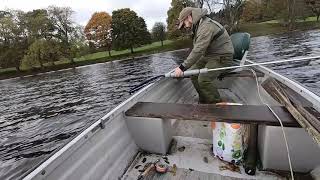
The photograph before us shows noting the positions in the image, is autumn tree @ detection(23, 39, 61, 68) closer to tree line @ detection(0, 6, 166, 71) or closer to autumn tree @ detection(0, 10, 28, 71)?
tree line @ detection(0, 6, 166, 71)

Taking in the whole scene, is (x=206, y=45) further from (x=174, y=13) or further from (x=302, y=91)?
(x=174, y=13)

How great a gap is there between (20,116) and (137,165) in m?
13.0

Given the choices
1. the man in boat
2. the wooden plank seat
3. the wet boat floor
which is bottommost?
the wet boat floor

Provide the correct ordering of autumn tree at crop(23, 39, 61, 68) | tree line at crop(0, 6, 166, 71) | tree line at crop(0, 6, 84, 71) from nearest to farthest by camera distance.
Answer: autumn tree at crop(23, 39, 61, 68), tree line at crop(0, 6, 84, 71), tree line at crop(0, 6, 166, 71)

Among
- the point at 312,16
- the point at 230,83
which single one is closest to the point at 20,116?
the point at 230,83

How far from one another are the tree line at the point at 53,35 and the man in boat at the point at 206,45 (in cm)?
4843

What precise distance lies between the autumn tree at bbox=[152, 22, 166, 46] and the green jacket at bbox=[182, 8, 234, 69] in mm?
60170

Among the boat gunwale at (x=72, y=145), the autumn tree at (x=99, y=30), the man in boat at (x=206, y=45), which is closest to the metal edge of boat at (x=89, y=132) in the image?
the boat gunwale at (x=72, y=145)

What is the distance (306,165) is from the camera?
10.3 feet

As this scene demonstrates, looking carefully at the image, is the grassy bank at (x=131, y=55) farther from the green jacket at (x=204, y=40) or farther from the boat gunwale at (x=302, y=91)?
the boat gunwale at (x=302, y=91)

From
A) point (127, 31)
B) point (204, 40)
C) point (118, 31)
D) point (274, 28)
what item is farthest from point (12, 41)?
point (204, 40)

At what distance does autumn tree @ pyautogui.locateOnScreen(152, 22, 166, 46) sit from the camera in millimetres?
65812

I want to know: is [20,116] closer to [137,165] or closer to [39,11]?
[137,165]

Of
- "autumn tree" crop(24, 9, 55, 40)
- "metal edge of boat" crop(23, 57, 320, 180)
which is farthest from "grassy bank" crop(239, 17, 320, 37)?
"metal edge of boat" crop(23, 57, 320, 180)
